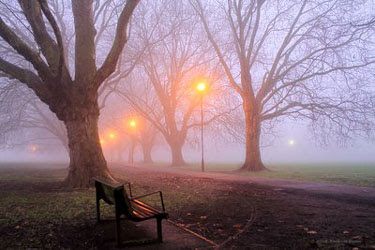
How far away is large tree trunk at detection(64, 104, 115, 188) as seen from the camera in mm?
9523

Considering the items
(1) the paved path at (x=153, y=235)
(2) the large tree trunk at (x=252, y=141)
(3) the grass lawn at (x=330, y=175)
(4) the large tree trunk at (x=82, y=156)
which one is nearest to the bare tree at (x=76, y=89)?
(4) the large tree trunk at (x=82, y=156)

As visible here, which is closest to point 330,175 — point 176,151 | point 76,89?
point 76,89

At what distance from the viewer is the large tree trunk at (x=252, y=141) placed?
1747 cm

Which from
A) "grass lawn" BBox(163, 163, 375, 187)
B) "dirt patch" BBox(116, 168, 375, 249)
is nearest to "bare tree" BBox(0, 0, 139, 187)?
"dirt patch" BBox(116, 168, 375, 249)

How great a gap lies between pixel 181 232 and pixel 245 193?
171 inches

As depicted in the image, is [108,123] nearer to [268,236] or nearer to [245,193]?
[245,193]

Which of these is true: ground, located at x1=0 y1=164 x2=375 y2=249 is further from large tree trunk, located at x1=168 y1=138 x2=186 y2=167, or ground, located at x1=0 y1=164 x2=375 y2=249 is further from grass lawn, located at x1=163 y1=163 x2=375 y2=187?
large tree trunk, located at x1=168 y1=138 x2=186 y2=167

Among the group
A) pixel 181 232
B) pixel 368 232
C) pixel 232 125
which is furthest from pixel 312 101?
pixel 181 232

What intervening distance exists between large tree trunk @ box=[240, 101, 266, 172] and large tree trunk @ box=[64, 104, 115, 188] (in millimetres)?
10522

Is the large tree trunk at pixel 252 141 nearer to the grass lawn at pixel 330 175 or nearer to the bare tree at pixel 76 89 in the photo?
the grass lawn at pixel 330 175

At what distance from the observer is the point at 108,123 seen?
41.5m

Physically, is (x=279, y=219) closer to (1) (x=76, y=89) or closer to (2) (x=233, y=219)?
(2) (x=233, y=219)

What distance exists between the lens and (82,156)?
9.54 meters

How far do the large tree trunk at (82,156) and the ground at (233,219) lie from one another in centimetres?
130
